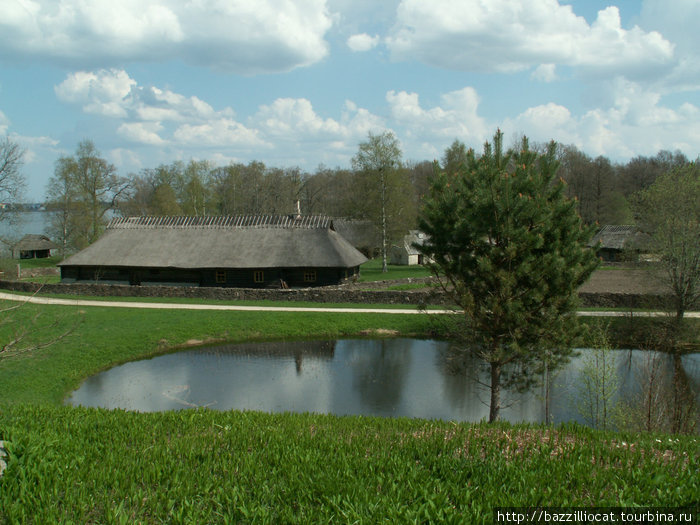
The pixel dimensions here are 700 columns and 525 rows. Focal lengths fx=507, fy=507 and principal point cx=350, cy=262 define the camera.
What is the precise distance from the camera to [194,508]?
207 inches

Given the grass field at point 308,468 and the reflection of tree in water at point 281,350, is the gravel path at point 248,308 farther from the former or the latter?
the grass field at point 308,468

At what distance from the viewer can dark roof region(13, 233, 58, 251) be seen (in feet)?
204

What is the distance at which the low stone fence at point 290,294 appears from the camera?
2489cm

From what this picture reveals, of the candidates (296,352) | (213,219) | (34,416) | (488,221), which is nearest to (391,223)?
(213,219)

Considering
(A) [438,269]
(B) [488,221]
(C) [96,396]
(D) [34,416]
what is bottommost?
(C) [96,396]

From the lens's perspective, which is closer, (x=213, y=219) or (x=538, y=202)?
(x=538, y=202)

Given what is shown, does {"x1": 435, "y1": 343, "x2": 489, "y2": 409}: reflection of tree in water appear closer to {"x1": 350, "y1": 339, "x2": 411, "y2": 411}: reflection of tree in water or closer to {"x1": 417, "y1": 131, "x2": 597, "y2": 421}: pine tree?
{"x1": 350, "y1": 339, "x2": 411, "y2": 411}: reflection of tree in water

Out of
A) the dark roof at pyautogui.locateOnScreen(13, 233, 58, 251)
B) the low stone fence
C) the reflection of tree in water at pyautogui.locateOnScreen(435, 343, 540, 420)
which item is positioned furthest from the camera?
the dark roof at pyautogui.locateOnScreen(13, 233, 58, 251)

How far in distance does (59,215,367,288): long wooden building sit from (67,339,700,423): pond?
11.9m

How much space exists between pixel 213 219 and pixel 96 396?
21.6 meters

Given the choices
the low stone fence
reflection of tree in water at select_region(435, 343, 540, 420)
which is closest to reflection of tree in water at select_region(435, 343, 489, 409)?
reflection of tree in water at select_region(435, 343, 540, 420)

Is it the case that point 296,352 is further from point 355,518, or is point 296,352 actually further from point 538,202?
point 355,518

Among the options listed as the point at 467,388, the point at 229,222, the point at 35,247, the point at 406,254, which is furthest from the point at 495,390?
the point at 35,247

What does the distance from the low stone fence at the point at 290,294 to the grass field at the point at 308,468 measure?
1682 centimetres
